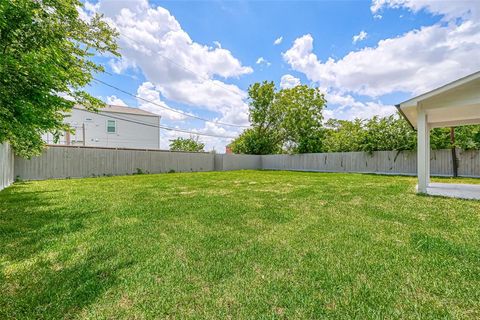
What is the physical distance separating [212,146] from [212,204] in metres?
27.8

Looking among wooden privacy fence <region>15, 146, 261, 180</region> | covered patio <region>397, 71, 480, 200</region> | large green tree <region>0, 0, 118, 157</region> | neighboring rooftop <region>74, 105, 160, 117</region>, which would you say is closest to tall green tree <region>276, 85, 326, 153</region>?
wooden privacy fence <region>15, 146, 261, 180</region>

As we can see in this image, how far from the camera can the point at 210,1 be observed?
9.39 m

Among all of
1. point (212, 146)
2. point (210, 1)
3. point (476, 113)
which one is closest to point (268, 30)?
point (210, 1)

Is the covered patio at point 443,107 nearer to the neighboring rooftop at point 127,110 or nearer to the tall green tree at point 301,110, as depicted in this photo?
the tall green tree at point 301,110

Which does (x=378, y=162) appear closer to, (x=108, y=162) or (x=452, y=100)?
(x=452, y=100)

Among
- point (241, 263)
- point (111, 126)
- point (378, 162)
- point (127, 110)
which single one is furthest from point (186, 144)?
point (241, 263)

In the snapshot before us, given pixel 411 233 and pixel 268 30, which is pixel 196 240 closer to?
pixel 411 233

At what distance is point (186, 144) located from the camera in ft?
98.5

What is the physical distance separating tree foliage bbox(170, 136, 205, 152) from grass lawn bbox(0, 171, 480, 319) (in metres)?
25.9

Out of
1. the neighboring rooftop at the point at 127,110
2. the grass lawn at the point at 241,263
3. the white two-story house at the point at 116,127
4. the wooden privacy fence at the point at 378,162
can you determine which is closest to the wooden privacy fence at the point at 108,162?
the wooden privacy fence at the point at 378,162

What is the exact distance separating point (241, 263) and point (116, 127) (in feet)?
69.5

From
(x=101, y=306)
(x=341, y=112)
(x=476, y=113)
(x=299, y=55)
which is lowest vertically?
(x=101, y=306)

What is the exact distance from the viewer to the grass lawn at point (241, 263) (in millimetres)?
1644

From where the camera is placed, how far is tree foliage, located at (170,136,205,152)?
29948 millimetres
